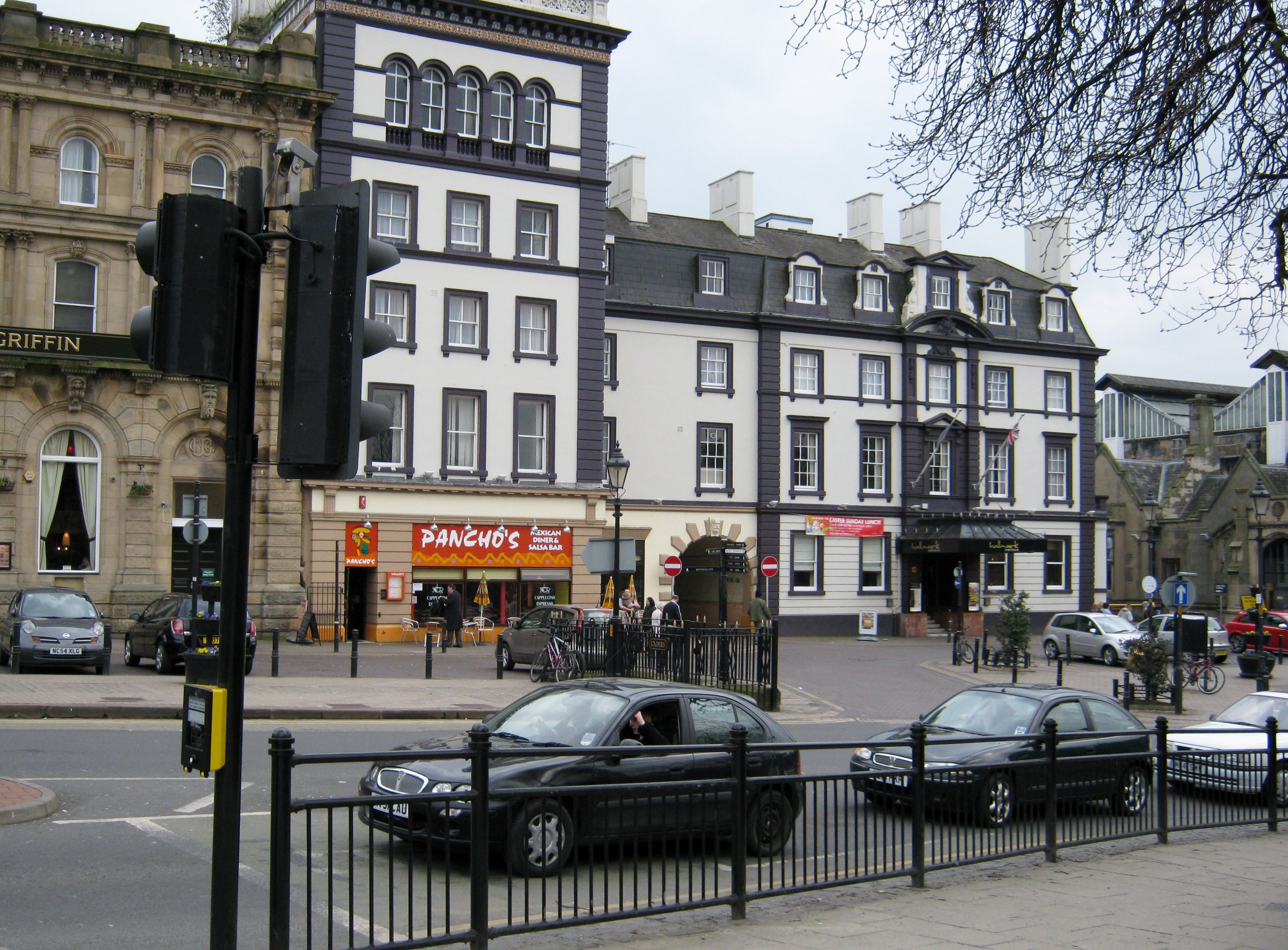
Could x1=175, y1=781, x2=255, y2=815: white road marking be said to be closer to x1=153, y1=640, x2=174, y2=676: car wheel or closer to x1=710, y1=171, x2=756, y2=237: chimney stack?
x1=153, y1=640, x2=174, y2=676: car wheel

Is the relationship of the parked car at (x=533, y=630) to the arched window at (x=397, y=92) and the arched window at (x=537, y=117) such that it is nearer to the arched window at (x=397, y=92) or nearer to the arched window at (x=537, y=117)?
the arched window at (x=397, y=92)

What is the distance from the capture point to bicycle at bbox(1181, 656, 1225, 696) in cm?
3111

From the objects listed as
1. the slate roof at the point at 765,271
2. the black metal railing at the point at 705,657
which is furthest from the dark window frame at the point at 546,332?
the black metal railing at the point at 705,657

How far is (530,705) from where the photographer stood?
11.1 metres

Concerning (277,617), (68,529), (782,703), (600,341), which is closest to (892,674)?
(782,703)

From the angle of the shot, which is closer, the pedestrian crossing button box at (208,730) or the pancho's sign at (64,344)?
the pedestrian crossing button box at (208,730)

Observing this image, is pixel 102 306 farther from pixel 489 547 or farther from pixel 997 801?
pixel 997 801

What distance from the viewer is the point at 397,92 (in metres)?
36.8

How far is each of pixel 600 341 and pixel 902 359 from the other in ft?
46.7

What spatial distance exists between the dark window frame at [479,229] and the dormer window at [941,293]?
63.1 feet

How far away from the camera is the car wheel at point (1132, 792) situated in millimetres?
11156

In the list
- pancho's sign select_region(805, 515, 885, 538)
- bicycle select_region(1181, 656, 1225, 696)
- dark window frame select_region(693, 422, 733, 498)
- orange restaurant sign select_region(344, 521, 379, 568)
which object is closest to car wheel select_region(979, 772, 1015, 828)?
bicycle select_region(1181, 656, 1225, 696)

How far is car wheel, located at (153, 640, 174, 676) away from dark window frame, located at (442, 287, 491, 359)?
15082mm

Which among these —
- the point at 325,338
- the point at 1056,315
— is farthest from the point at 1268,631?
the point at 325,338
